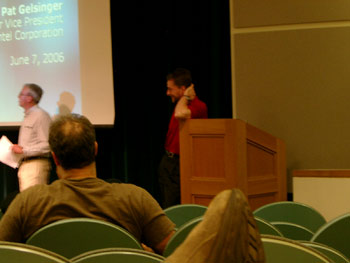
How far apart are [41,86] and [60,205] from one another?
4506mm

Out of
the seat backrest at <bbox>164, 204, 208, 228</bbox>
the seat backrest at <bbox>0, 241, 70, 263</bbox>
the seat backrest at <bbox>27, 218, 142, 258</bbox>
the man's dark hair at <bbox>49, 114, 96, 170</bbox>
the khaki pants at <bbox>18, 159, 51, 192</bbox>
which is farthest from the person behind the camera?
the khaki pants at <bbox>18, 159, 51, 192</bbox>

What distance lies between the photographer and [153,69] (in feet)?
20.7

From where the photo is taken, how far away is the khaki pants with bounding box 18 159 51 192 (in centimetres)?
529

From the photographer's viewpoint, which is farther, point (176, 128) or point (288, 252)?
point (176, 128)

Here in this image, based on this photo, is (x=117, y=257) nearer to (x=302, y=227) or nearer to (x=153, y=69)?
(x=302, y=227)

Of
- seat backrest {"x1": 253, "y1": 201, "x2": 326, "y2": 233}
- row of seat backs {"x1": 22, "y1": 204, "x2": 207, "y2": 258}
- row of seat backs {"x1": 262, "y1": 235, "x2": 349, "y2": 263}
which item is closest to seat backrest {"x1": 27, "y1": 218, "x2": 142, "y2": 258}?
row of seat backs {"x1": 22, "y1": 204, "x2": 207, "y2": 258}

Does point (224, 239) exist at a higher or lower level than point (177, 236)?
higher

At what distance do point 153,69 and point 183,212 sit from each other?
3959 mm

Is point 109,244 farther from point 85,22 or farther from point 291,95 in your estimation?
point 85,22

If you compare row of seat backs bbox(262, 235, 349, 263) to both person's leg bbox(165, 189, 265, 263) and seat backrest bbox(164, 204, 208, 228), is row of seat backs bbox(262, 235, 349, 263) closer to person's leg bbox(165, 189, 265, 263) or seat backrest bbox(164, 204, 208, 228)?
person's leg bbox(165, 189, 265, 263)

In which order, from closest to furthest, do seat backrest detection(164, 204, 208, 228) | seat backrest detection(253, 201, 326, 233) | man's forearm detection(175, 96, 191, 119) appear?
1. seat backrest detection(164, 204, 208, 228)
2. seat backrest detection(253, 201, 326, 233)
3. man's forearm detection(175, 96, 191, 119)

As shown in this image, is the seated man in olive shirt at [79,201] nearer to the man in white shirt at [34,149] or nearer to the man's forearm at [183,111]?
the man's forearm at [183,111]

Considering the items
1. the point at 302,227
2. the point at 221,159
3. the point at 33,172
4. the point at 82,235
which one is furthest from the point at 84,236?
the point at 33,172

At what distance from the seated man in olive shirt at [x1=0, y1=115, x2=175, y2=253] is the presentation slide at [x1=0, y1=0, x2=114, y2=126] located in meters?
3.96
